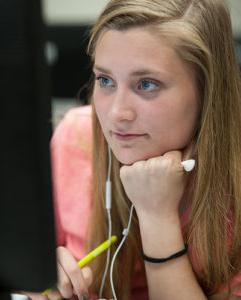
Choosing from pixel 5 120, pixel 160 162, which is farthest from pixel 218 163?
pixel 5 120

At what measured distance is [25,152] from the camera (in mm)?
658

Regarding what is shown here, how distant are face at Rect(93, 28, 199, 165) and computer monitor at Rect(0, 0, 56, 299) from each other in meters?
0.35

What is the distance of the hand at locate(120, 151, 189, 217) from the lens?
3.49ft

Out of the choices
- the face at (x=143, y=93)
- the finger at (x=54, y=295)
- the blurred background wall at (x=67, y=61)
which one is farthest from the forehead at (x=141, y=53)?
the blurred background wall at (x=67, y=61)

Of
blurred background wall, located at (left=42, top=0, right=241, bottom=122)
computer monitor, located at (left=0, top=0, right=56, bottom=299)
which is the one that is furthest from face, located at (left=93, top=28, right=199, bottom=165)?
blurred background wall, located at (left=42, top=0, right=241, bottom=122)

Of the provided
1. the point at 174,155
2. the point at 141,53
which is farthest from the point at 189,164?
the point at 141,53

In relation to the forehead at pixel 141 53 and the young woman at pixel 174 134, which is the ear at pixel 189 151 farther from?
the forehead at pixel 141 53

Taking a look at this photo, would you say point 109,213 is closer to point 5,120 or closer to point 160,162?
point 160,162

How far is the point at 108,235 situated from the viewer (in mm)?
1225

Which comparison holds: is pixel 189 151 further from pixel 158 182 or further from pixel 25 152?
pixel 25 152

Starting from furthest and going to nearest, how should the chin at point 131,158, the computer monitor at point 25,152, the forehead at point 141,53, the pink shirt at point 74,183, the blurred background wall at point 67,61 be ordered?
the blurred background wall at point 67,61 → the pink shirt at point 74,183 → the chin at point 131,158 → the forehead at point 141,53 → the computer monitor at point 25,152

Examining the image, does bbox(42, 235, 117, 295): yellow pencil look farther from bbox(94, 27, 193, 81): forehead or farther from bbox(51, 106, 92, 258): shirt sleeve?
bbox(94, 27, 193, 81): forehead

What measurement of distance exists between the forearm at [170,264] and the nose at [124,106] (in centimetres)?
21

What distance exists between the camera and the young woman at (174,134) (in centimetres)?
99
